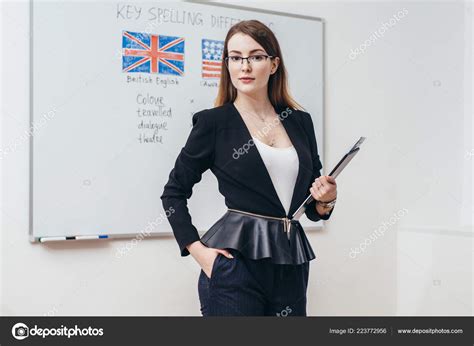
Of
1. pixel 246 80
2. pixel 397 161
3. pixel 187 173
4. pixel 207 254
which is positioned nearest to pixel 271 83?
pixel 246 80

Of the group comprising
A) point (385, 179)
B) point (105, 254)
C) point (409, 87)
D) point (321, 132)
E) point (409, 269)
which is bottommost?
point (409, 269)

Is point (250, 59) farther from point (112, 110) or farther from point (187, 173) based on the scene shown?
point (112, 110)

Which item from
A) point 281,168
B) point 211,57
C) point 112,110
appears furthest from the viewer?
point 211,57

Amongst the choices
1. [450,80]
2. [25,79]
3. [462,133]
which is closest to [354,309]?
[462,133]

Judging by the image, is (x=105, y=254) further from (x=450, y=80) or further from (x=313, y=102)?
(x=450, y=80)

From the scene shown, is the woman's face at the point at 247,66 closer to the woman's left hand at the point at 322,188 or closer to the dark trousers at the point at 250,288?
the woman's left hand at the point at 322,188

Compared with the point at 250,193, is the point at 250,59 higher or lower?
higher

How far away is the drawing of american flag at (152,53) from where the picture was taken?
2039 millimetres

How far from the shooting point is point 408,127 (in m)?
2.65

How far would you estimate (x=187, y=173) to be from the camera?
157 centimetres

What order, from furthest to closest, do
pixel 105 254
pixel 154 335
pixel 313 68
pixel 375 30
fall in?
pixel 375 30, pixel 313 68, pixel 105 254, pixel 154 335

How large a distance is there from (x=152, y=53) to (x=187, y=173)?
697 mm

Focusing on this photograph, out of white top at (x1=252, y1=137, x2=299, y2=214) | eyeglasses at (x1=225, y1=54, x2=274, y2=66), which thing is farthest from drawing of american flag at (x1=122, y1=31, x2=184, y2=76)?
white top at (x1=252, y1=137, x2=299, y2=214)

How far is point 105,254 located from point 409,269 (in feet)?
4.80
